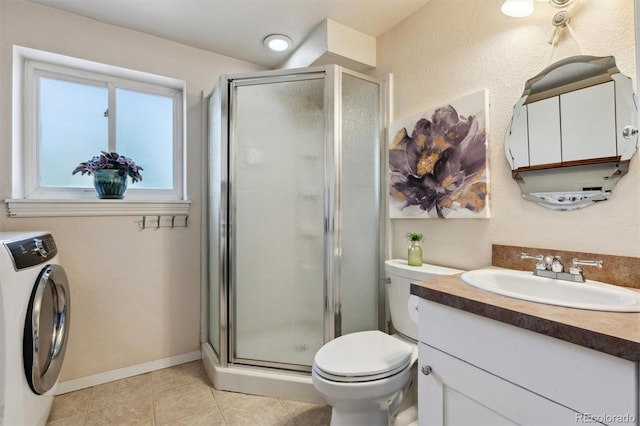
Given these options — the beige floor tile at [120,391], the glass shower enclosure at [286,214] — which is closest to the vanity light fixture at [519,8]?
the glass shower enclosure at [286,214]

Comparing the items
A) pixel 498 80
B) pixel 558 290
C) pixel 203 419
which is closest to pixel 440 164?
pixel 498 80

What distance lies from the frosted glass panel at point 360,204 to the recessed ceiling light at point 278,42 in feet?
1.94

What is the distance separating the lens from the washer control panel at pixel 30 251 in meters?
1.15

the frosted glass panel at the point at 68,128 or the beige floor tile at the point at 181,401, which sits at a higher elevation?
Result: the frosted glass panel at the point at 68,128

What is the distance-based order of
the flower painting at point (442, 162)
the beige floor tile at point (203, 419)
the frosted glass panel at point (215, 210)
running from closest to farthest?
1. the flower painting at point (442, 162)
2. the beige floor tile at point (203, 419)
3. the frosted glass panel at point (215, 210)

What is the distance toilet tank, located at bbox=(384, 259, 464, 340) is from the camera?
4.93 ft

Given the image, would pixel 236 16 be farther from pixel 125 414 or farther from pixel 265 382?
pixel 125 414

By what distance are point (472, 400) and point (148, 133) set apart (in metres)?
2.45

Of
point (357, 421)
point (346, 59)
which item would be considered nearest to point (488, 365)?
point (357, 421)

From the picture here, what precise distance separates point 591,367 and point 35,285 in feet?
6.11

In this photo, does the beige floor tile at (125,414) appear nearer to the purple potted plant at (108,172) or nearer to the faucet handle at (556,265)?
the purple potted plant at (108,172)

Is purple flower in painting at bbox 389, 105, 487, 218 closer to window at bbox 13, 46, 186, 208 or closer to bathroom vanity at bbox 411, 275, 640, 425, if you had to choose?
bathroom vanity at bbox 411, 275, 640, 425

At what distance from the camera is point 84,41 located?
6.14ft

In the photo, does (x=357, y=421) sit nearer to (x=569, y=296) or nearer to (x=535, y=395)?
(x=535, y=395)
